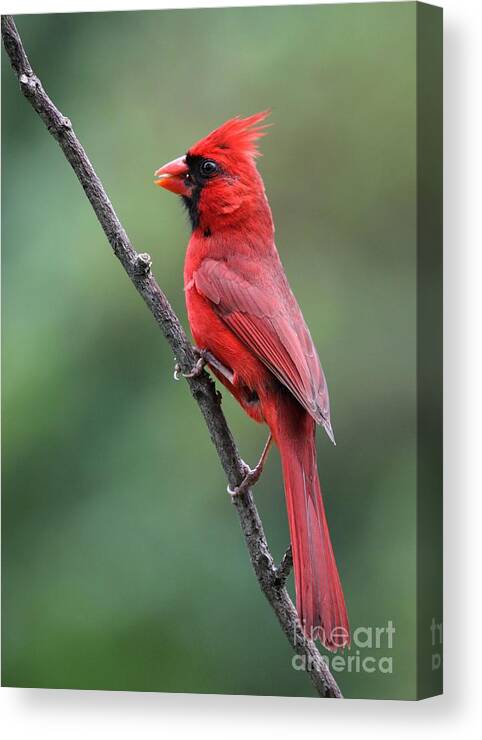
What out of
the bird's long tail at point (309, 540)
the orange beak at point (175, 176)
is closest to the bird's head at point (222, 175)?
the orange beak at point (175, 176)

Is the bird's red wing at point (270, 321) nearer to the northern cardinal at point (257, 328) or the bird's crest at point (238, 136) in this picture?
the northern cardinal at point (257, 328)

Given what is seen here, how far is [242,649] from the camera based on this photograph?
16.3 feet

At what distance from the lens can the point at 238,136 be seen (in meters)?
4.95

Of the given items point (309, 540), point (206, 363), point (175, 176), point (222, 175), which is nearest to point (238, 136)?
point (222, 175)

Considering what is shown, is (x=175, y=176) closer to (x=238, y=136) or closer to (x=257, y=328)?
(x=238, y=136)

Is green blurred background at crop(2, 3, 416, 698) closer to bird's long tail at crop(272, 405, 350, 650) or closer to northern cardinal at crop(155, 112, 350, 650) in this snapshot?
northern cardinal at crop(155, 112, 350, 650)

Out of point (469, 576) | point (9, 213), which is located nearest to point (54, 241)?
point (9, 213)

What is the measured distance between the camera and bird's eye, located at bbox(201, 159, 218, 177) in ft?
16.4

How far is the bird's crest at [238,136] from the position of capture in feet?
16.3

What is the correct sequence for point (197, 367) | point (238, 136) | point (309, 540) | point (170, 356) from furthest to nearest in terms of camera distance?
point (170, 356) → point (238, 136) → point (197, 367) → point (309, 540)

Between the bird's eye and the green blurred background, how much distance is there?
7.4 inches

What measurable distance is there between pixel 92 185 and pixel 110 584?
1.67 metres

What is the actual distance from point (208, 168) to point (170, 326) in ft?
2.71

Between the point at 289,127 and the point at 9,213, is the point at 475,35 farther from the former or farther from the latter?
the point at 9,213
